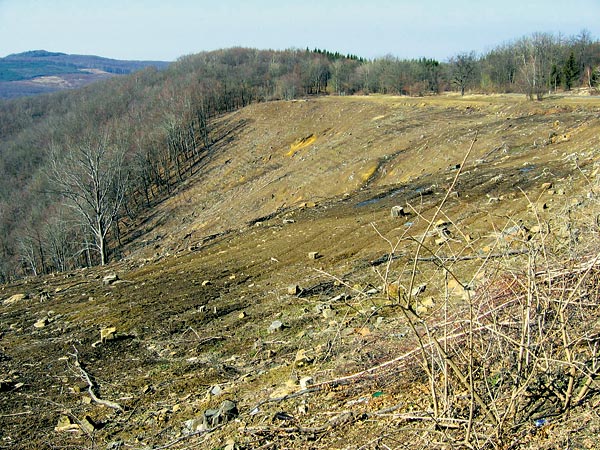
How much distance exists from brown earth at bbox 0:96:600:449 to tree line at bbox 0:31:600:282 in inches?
563

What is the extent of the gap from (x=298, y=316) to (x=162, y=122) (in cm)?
6576

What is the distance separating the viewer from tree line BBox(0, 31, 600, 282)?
45156mm

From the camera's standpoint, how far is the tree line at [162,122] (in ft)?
148

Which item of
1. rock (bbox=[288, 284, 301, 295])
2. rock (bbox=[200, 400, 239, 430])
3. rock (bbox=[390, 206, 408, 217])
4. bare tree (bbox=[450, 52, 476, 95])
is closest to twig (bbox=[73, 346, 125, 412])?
rock (bbox=[200, 400, 239, 430])

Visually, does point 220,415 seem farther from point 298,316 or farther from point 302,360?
point 298,316

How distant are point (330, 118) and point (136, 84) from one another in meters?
84.2

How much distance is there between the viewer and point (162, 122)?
225ft

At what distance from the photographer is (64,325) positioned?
30.1ft

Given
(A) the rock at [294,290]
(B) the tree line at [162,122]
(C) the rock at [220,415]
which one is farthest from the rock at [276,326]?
(B) the tree line at [162,122]

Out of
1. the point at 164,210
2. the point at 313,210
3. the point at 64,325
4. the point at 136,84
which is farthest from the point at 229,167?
the point at 136,84

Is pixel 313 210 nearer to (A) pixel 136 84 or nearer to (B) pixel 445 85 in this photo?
(B) pixel 445 85

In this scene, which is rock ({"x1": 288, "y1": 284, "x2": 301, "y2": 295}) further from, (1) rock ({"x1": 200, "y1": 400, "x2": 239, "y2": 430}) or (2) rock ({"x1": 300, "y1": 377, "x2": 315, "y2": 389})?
(1) rock ({"x1": 200, "y1": 400, "x2": 239, "y2": 430})

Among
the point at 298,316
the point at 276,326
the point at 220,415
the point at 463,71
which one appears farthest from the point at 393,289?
the point at 463,71

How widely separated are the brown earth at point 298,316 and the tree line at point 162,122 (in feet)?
46.9
